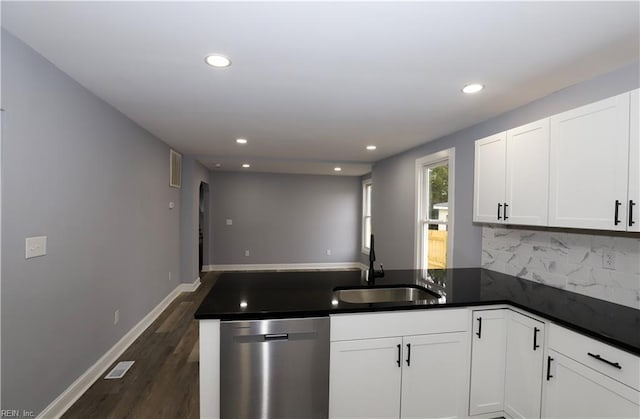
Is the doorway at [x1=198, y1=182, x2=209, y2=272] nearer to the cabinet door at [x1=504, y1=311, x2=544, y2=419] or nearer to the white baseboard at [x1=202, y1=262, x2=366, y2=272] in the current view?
the white baseboard at [x1=202, y1=262, x2=366, y2=272]

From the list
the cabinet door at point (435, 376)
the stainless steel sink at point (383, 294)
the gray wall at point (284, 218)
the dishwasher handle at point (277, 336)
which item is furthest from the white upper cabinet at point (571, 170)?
the gray wall at point (284, 218)

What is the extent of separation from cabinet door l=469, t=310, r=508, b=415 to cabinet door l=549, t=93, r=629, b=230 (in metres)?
0.79

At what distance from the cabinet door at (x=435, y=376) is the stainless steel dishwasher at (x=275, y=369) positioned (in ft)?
1.76

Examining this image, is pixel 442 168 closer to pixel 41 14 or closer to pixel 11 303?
pixel 41 14

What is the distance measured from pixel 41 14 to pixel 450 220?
379cm

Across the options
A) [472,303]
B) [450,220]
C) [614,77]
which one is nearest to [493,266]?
[450,220]

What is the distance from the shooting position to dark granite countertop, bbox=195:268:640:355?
168cm

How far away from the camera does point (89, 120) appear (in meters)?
2.48

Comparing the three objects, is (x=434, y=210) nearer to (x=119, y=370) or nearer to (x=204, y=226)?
(x=119, y=370)

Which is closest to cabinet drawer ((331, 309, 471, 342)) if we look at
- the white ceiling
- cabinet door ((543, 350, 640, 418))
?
cabinet door ((543, 350, 640, 418))

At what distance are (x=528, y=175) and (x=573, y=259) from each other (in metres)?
0.72

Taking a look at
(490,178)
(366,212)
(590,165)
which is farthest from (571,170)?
(366,212)

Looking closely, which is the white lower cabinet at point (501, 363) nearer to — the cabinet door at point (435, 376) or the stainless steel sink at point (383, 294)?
the cabinet door at point (435, 376)

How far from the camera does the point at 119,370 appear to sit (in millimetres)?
2727
